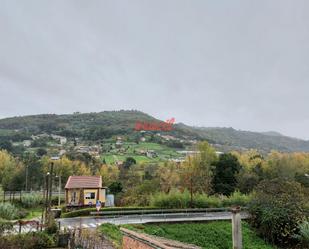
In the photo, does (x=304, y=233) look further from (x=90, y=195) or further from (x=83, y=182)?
(x=83, y=182)

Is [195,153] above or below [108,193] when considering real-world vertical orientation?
above

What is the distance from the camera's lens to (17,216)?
85.5ft

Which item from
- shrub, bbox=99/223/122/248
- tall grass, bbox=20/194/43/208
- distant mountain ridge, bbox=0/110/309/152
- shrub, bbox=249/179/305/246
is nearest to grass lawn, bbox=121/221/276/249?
shrub, bbox=99/223/122/248

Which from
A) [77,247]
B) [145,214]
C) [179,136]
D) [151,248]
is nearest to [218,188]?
[145,214]

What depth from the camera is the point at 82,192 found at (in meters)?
32.1

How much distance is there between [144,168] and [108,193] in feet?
58.4

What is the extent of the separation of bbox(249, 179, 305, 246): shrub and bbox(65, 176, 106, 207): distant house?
1722cm

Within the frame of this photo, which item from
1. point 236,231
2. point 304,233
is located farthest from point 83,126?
point 236,231

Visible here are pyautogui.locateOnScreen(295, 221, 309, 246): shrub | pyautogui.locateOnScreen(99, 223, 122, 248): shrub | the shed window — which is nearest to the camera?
pyautogui.locateOnScreen(99, 223, 122, 248): shrub

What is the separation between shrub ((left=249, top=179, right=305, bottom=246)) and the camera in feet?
63.0

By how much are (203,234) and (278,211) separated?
5.28 meters

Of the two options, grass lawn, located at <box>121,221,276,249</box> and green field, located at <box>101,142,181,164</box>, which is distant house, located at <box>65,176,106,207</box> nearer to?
grass lawn, located at <box>121,221,276,249</box>

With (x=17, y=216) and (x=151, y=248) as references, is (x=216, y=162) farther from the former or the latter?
(x=151, y=248)

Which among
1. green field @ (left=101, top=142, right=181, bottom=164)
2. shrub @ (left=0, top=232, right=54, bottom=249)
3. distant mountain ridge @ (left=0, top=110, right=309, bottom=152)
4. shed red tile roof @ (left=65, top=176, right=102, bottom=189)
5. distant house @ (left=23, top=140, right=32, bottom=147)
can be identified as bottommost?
shrub @ (left=0, top=232, right=54, bottom=249)
